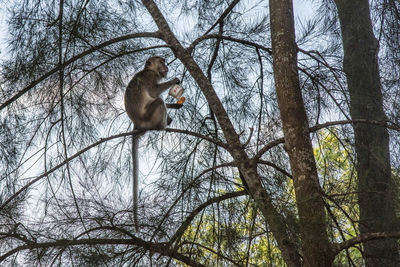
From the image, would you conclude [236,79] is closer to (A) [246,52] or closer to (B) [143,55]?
(A) [246,52]

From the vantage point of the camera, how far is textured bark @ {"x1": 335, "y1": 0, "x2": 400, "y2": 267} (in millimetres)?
2701

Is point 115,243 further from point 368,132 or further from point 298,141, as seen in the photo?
point 368,132

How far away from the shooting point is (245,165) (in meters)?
2.59

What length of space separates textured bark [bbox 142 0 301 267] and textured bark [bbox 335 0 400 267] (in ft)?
1.46

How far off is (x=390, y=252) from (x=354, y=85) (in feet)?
4.32

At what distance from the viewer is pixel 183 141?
355cm

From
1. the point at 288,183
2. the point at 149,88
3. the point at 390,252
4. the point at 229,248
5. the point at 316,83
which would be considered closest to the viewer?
the point at 229,248

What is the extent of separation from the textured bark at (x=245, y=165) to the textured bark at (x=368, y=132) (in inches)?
17.5

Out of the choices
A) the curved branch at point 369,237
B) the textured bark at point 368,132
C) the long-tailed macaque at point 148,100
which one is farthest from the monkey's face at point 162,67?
the curved branch at point 369,237

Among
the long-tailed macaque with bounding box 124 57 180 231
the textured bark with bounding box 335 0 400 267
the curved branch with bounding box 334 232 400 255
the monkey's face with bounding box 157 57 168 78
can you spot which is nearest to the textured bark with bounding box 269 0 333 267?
the curved branch with bounding box 334 232 400 255

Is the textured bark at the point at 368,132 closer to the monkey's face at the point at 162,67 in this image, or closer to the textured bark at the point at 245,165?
the textured bark at the point at 245,165

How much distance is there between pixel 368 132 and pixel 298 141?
130 cm

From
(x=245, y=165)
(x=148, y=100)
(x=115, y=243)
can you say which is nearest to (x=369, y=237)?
(x=245, y=165)

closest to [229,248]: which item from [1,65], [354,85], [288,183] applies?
[288,183]
